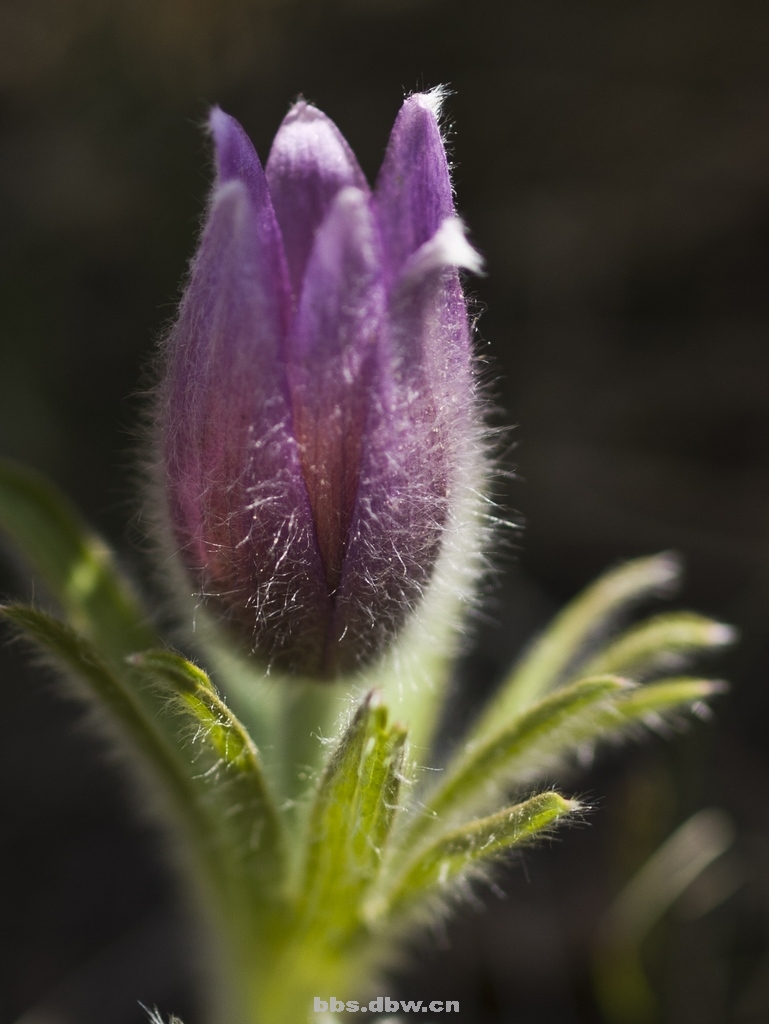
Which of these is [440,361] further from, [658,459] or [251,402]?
[658,459]

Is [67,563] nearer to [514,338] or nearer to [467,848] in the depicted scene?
[467,848]


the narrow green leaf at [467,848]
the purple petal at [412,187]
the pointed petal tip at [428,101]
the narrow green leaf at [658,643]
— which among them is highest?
the pointed petal tip at [428,101]

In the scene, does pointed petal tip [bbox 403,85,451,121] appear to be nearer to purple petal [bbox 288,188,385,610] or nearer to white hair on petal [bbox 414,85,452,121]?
white hair on petal [bbox 414,85,452,121]

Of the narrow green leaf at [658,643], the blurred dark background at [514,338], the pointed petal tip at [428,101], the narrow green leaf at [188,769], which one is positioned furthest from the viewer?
the blurred dark background at [514,338]

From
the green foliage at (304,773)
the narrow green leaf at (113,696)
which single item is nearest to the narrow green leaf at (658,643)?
the green foliage at (304,773)

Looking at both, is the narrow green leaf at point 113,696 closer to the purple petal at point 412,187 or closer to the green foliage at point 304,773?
the green foliage at point 304,773

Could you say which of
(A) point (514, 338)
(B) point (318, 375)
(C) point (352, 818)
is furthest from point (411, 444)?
(A) point (514, 338)

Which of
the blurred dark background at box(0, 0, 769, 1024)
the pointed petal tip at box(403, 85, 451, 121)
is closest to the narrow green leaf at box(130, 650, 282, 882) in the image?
the pointed petal tip at box(403, 85, 451, 121)
